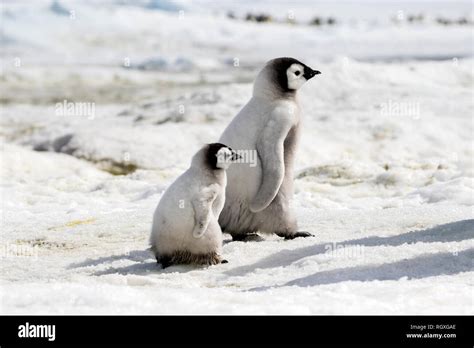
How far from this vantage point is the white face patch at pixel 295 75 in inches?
234

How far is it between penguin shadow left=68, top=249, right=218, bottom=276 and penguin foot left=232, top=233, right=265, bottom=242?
1.97ft

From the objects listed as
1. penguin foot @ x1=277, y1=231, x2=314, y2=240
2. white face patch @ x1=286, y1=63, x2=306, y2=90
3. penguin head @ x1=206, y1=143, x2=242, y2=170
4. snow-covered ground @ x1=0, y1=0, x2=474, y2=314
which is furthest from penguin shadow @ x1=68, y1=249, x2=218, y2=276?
white face patch @ x1=286, y1=63, x2=306, y2=90

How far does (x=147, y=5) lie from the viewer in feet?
196

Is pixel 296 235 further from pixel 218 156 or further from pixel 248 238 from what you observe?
pixel 218 156

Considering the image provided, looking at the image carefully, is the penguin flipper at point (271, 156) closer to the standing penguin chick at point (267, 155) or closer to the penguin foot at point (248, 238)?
the standing penguin chick at point (267, 155)

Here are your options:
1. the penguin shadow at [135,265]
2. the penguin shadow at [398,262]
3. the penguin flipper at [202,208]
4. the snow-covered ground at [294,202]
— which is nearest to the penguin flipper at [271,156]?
the snow-covered ground at [294,202]

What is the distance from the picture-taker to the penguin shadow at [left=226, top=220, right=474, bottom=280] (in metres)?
4.69

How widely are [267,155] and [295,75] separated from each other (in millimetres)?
584

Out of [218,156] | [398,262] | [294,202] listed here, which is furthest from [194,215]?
[294,202]

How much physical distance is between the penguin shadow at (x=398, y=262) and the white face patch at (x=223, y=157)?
605 mm

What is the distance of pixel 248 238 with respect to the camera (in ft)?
19.4

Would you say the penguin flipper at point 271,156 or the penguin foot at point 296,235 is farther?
the penguin foot at point 296,235

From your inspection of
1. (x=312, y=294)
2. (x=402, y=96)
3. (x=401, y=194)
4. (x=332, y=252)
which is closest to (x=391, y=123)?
(x=402, y=96)
